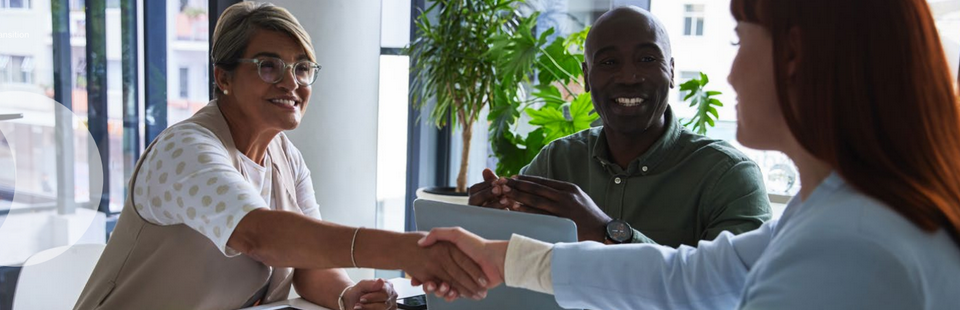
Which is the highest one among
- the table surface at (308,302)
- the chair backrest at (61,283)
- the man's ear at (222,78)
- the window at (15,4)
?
the window at (15,4)

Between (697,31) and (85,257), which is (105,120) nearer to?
(85,257)

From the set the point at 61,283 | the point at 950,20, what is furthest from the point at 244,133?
the point at 950,20

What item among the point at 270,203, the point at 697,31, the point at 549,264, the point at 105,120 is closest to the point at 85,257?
the point at 270,203

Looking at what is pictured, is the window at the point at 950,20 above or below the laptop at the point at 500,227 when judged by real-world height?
above

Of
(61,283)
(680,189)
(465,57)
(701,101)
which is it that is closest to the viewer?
(680,189)

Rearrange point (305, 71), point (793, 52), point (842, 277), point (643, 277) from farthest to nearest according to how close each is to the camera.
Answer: point (305, 71), point (643, 277), point (793, 52), point (842, 277)

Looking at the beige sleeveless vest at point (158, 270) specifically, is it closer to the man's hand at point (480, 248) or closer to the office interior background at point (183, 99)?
the man's hand at point (480, 248)

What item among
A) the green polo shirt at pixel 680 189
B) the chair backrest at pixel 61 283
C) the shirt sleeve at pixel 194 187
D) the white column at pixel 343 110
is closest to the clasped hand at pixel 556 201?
the green polo shirt at pixel 680 189

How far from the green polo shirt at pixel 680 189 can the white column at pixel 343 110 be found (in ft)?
6.87

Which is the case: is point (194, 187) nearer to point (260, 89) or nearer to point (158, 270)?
point (158, 270)

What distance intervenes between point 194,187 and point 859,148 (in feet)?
4.40

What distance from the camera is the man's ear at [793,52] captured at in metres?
0.97

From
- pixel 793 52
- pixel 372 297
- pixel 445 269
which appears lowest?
pixel 372 297

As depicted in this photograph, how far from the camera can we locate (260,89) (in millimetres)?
2154
